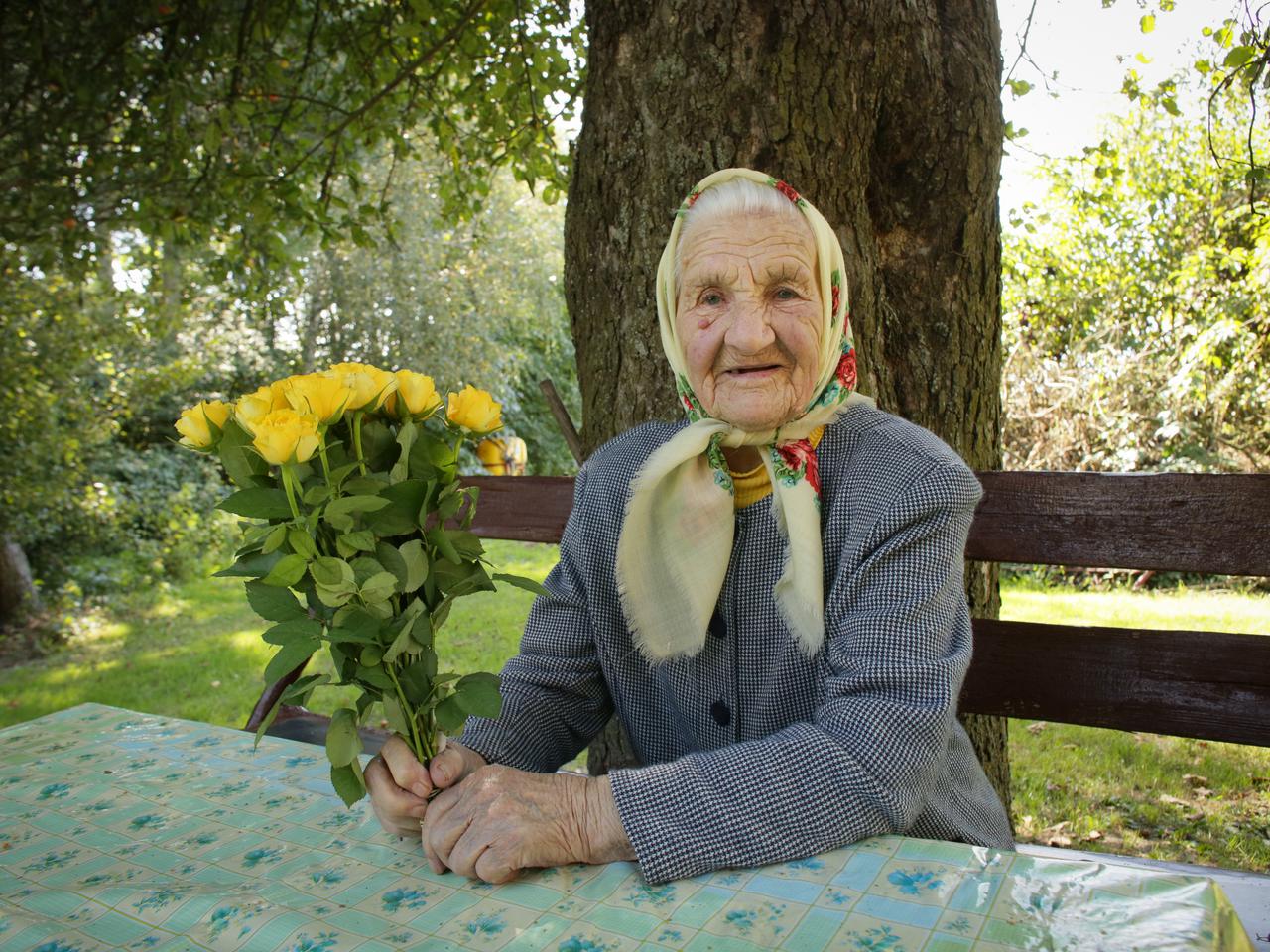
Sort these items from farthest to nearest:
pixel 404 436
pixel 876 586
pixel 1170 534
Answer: pixel 1170 534 < pixel 876 586 < pixel 404 436

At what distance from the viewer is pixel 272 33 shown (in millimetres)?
4703

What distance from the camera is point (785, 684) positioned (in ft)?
6.10

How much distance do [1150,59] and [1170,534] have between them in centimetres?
262

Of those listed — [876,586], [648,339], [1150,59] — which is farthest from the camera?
[1150,59]

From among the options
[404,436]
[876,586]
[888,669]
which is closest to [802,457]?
[876,586]

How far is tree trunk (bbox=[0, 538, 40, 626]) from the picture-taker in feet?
25.9

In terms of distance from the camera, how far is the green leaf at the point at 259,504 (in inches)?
48.6

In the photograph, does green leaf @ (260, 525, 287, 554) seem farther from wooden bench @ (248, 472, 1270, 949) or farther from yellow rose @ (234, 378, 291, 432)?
wooden bench @ (248, 472, 1270, 949)

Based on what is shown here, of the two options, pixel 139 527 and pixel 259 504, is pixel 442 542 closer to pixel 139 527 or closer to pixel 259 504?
pixel 259 504

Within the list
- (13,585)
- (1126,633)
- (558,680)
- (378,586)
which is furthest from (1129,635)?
(13,585)

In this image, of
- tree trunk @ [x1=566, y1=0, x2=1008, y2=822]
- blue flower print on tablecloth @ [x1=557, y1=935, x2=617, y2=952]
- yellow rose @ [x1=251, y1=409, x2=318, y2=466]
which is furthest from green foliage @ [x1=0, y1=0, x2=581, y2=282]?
blue flower print on tablecloth @ [x1=557, y1=935, x2=617, y2=952]

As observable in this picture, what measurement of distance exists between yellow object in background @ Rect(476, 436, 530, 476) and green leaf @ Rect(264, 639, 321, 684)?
42.6ft

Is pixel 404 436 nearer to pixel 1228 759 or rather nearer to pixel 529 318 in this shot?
pixel 1228 759

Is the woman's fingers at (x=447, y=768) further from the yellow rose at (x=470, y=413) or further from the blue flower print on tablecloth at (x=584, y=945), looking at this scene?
the yellow rose at (x=470, y=413)
